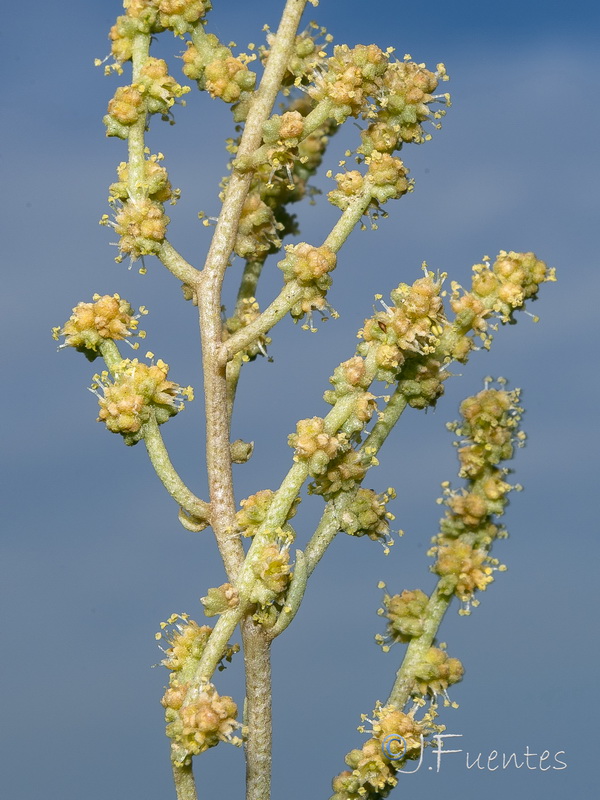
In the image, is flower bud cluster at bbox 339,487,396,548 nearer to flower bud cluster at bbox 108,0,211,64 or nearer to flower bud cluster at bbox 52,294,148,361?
flower bud cluster at bbox 52,294,148,361

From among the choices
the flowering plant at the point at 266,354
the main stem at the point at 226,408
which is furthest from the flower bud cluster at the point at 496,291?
the main stem at the point at 226,408

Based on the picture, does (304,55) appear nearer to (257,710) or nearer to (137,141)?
(137,141)

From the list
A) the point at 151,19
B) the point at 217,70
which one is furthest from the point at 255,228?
the point at 151,19

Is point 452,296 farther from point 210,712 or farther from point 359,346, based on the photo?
point 210,712

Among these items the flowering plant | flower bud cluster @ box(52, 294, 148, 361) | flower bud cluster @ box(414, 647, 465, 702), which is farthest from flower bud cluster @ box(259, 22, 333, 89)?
flower bud cluster @ box(414, 647, 465, 702)

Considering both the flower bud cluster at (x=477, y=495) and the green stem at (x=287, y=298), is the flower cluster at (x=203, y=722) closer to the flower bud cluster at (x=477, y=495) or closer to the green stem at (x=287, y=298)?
the flower bud cluster at (x=477, y=495)
